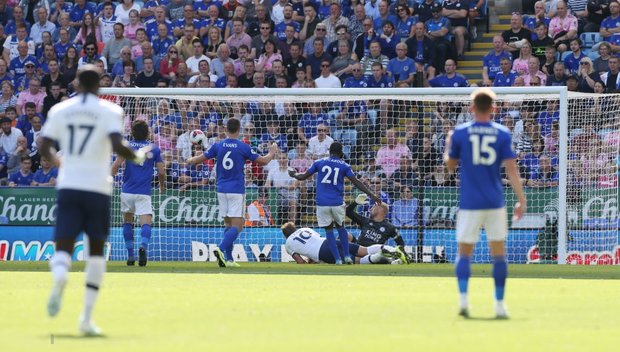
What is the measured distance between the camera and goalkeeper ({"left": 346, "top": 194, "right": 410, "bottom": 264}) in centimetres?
1886

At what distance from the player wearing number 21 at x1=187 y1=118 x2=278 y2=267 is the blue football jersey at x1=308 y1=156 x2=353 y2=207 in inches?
50.3

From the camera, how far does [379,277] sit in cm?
1451

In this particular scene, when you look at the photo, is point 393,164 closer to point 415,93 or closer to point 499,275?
point 415,93

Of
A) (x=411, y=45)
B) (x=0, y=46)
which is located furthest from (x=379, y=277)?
(x=0, y=46)

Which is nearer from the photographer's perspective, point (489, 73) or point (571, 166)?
point (571, 166)

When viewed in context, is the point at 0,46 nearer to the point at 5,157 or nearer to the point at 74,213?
the point at 5,157

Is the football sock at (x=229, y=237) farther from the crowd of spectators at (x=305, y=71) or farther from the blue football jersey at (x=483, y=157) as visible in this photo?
the blue football jersey at (x=483, y=157)

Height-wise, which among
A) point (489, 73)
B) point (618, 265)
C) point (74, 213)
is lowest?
point (618, 265)

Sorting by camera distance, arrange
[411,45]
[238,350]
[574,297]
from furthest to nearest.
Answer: [411,45] < [574,297] < [238,350]

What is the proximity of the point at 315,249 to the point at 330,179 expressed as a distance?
1463 mm

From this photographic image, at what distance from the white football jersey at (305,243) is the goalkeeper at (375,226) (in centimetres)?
103

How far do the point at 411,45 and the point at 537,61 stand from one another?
3196 mm

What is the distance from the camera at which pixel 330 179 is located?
58.7 ft

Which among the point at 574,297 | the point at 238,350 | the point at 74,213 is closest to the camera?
the point at 238,350
